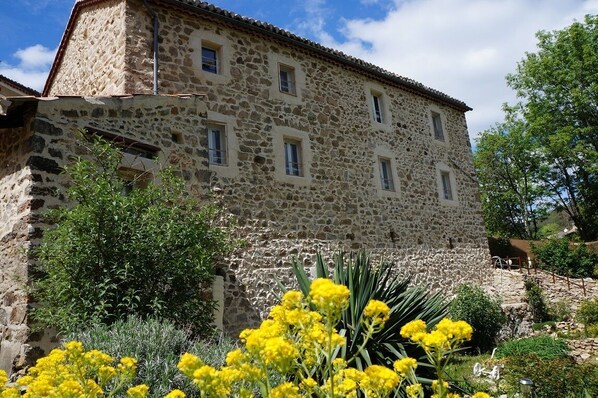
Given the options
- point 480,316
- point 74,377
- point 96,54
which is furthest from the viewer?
point 480,316

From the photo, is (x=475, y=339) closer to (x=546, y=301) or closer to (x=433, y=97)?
(x=546, y=301)

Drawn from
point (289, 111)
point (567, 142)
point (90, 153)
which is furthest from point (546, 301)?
point (90, 153)

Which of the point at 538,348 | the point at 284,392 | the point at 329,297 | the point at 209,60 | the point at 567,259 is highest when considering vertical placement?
the point at 209,60

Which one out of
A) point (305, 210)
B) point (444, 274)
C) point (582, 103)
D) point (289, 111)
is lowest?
point (444, 274)

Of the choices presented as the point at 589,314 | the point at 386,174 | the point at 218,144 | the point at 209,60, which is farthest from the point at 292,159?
the point at 589,314

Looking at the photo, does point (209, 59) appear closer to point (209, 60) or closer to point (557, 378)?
point (209, 60)

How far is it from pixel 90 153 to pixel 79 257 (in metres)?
1.69

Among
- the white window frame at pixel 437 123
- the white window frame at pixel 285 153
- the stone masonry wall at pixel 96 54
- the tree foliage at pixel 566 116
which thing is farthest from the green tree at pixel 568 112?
the stone masonry wall at pixel 96 54

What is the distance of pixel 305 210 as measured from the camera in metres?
10.0

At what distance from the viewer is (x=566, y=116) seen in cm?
2317

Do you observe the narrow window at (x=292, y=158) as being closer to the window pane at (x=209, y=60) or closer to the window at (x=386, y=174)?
the window pane at (x=209, y=60)

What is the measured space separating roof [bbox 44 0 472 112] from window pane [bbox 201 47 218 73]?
0.68 meters

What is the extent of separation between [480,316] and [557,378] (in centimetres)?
523

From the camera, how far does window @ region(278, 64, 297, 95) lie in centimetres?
1072
